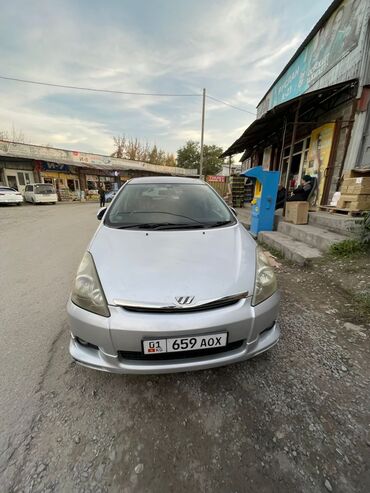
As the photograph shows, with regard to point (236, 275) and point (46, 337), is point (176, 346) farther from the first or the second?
point (46, 337)

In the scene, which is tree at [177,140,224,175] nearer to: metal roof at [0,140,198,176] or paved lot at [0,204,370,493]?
metal roof at [0,140,198,176]

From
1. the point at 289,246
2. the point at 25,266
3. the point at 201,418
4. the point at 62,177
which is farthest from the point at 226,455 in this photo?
the point at 62,177

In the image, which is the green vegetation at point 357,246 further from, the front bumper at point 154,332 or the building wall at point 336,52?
the building wall at point 336,52

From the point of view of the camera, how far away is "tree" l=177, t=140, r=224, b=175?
38.0m

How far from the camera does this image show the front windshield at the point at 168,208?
2.31 metres

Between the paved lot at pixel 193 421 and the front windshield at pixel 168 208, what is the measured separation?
1314 millimetres

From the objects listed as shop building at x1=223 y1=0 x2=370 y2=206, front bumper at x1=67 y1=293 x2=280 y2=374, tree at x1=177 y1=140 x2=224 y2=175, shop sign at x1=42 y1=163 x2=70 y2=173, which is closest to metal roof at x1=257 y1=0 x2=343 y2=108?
shop building at x1=223 y1=0 x2=370 y2=206

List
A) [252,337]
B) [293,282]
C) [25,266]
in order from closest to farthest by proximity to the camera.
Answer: [252,337], [293,282], [25,266]

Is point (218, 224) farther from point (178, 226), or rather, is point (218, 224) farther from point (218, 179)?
point (218, 179)

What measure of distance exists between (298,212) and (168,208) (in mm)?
4118

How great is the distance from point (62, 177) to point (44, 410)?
2460 cm

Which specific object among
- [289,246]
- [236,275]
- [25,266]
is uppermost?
[236,275]

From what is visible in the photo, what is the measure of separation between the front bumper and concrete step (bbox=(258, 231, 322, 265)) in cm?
288

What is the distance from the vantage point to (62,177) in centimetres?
2197
